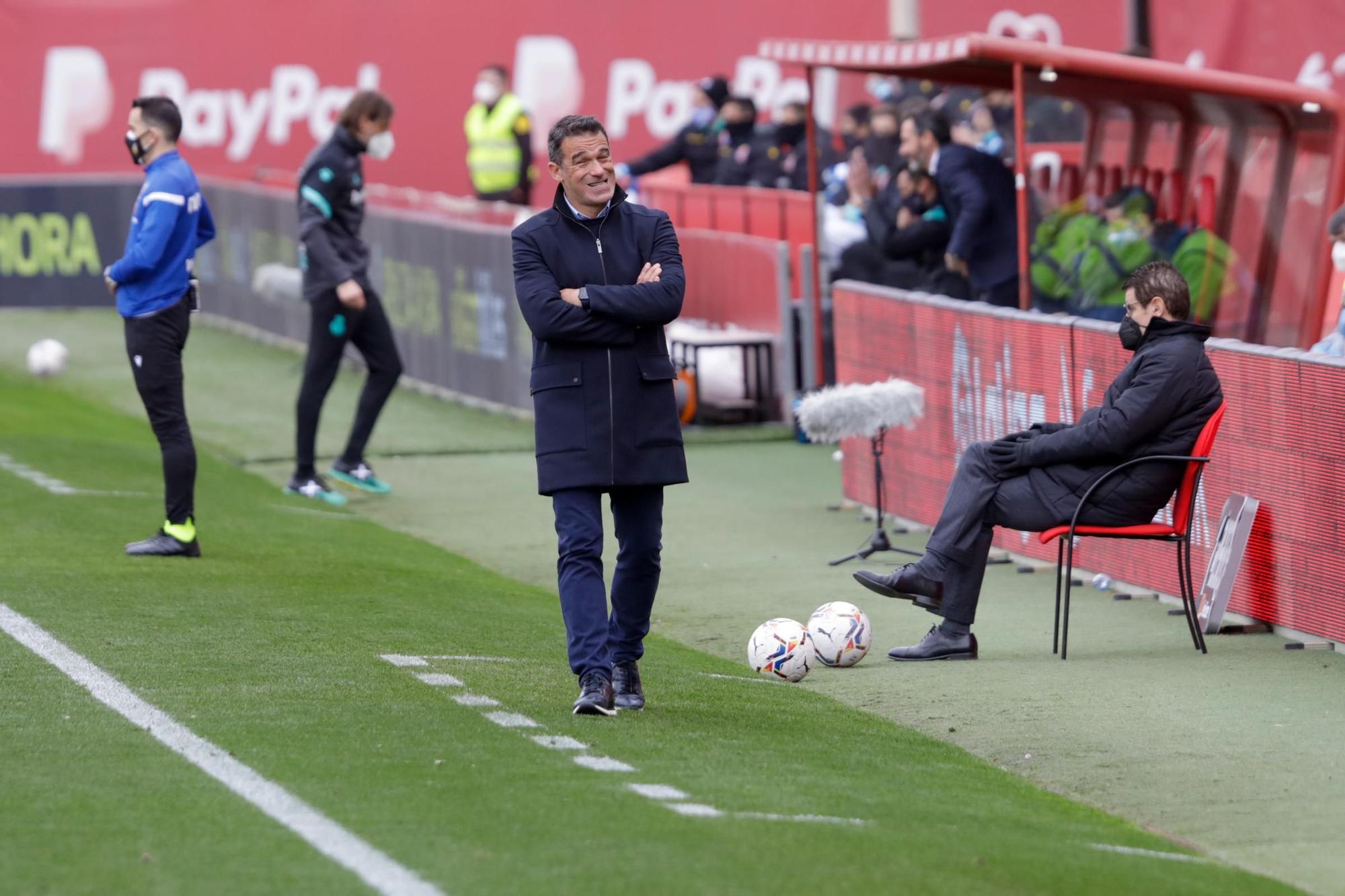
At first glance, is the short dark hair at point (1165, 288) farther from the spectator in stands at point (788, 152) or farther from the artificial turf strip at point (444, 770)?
the spectator in stands at point (788, 152)

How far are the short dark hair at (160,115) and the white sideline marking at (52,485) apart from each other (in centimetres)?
279

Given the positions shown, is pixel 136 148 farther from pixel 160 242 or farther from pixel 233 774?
pixel 233 774

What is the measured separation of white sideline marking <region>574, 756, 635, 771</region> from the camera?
→ 20.0 feet

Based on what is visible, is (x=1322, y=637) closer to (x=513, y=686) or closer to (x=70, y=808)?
(x=513, y=686)

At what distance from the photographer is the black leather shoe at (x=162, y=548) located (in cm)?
986

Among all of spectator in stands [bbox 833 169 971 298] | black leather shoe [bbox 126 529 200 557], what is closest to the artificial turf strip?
black leather shoe [bbox 126 529 200 557]

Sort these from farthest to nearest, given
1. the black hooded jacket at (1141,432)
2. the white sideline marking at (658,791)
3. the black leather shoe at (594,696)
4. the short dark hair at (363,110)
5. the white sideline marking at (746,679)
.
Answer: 1. the short dark hair at (363,110)
2. the black hooded jacket at (1141,432)
3. the white sideline marking at (746,679)
4. the black leather shoe at (594,696)
5. the white sideline marking at (658,791)

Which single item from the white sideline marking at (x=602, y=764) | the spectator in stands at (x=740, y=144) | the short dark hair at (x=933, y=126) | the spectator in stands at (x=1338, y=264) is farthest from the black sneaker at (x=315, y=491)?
the spectator in stands at (x=740, y=144)

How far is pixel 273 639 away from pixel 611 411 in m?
2.06

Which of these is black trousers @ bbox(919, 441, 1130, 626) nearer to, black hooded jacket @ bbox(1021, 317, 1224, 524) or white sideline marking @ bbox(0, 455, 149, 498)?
black hooded jacket @ bbox(1021, 317, 1224, 524)

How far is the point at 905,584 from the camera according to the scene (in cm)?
832

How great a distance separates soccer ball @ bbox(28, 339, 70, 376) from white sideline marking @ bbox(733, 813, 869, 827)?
14.0 m

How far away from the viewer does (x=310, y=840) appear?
523cm

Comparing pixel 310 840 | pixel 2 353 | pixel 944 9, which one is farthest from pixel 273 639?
pixel 944 9
